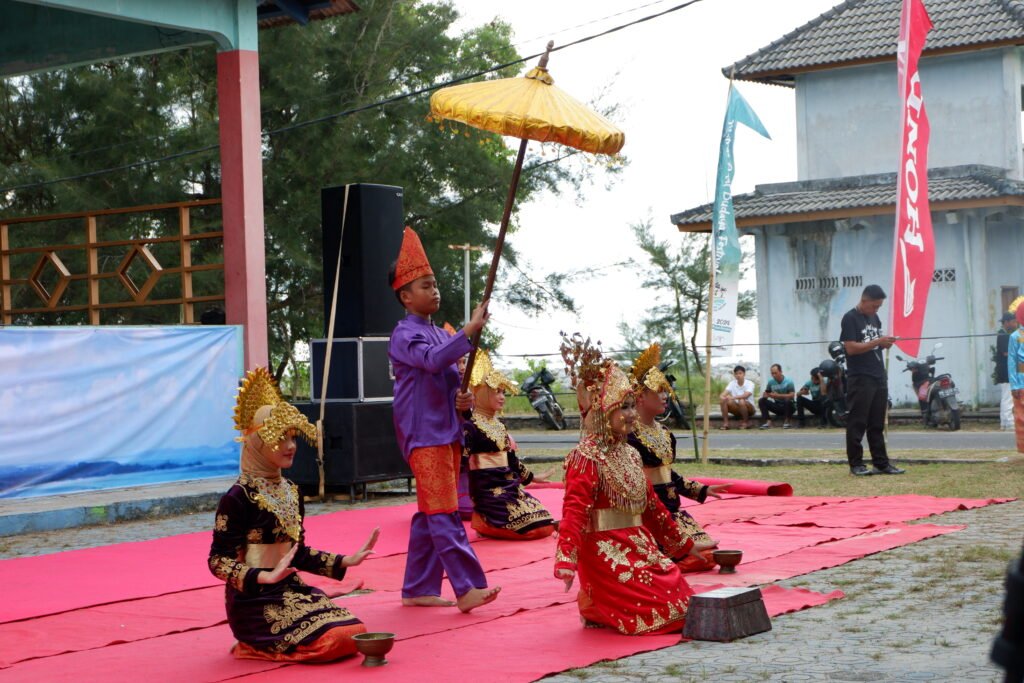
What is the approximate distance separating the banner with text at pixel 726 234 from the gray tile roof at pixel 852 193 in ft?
22.1

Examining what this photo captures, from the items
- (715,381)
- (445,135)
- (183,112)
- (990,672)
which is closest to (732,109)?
(445,135)

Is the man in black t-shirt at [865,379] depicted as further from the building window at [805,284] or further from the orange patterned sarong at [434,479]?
the building window at [805,284]

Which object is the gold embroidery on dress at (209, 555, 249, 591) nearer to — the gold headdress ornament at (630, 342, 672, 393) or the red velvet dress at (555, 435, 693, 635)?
the red velvet dress at (555, 435, 693, 635)

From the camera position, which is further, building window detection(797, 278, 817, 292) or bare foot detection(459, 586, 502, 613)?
building window detection(797, 278, 817, 292)

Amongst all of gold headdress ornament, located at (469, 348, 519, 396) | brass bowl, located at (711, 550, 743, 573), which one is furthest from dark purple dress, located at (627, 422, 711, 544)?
gold headdress ornament, located at (469, 348, 519, 396)

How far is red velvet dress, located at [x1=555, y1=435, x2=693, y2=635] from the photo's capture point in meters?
5.31

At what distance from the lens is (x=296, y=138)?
18516mm

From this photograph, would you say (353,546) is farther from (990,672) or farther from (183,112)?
(183,112)

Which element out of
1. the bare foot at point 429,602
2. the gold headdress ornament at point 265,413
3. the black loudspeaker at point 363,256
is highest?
the black loudspeaker at point 363,256

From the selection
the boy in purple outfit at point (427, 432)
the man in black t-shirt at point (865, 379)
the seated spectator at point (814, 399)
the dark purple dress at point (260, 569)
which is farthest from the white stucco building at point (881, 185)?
the dark purple dress at point (260, 569)

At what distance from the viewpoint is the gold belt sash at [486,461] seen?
331 inches

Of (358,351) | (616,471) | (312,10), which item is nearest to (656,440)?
(616,471)

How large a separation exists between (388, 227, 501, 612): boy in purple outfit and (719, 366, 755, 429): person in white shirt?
14.8 metres

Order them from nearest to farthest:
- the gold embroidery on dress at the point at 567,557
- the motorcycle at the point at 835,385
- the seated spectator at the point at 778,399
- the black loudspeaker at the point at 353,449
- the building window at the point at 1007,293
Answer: the gold embroidery on dress at the point at 567,557, the black loudspeaker at the point at 353,449, the motorcycle at the point at 835,385, the seated spectator at the point at 778,399, the building window at the point at 1007,293
